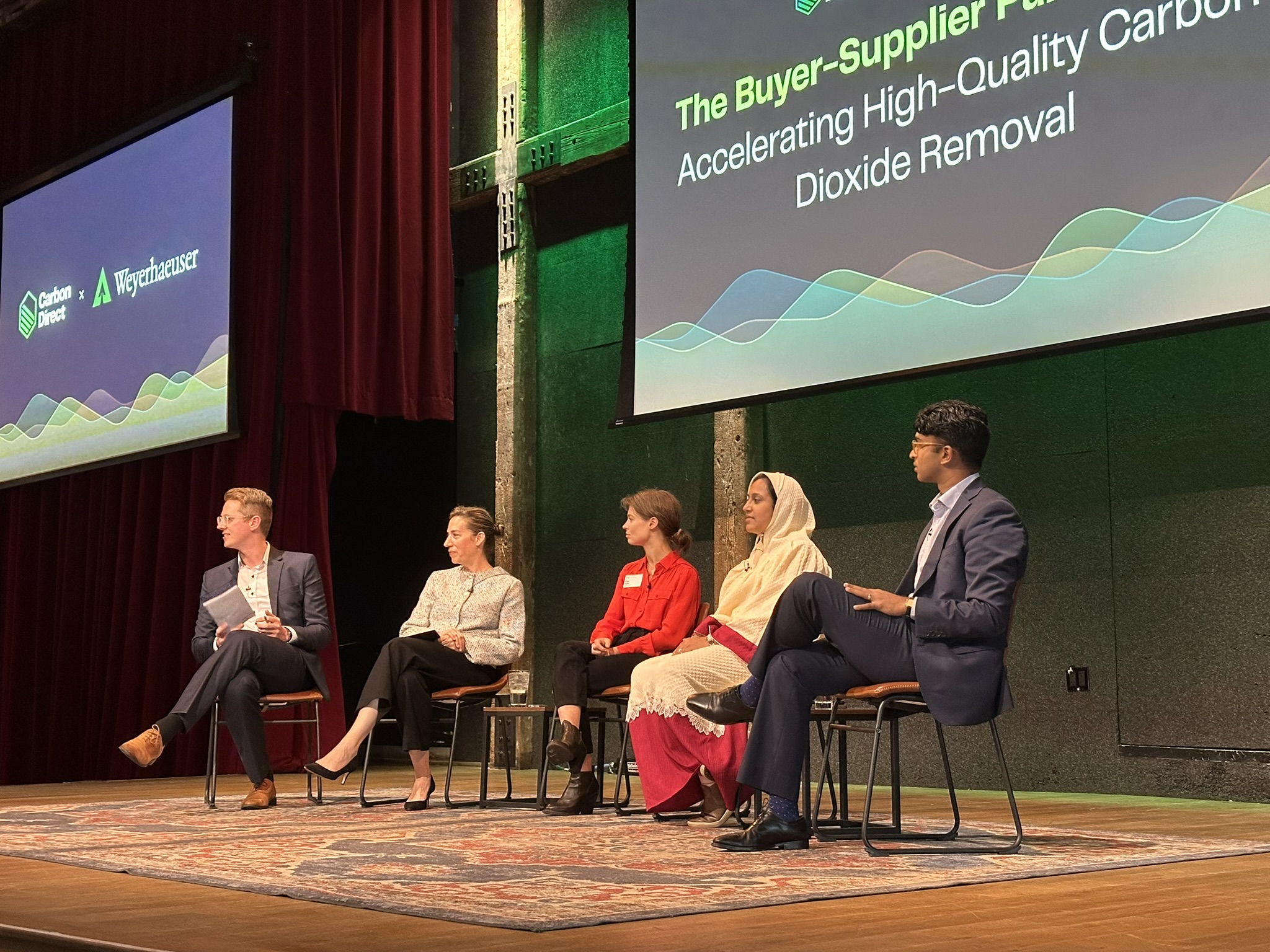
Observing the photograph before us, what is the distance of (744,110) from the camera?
5371 millimetres

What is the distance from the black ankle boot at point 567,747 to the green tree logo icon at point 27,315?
532 cm

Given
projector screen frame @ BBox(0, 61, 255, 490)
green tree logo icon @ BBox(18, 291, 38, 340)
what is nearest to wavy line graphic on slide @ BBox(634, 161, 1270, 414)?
projector screen frame @ BBox(0, 61, 255, 490)

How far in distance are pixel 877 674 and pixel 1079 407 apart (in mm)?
2166

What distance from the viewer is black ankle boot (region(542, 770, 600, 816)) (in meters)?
4.36

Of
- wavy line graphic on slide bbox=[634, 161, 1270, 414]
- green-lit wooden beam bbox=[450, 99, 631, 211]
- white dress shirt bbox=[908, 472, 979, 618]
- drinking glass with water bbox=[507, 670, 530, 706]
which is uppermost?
green-lit wooden beam bbox=[450, 99, 631, 211]

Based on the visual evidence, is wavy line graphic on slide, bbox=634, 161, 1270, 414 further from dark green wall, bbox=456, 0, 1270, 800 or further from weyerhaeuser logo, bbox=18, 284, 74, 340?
weyerhaeuser logo, bbox=18, 284, 74, 340

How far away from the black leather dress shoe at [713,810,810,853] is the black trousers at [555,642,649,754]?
127 centimetres

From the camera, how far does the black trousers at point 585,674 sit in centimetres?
445

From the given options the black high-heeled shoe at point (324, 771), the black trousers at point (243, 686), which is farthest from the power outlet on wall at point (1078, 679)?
the black trousers at point (243, 686)

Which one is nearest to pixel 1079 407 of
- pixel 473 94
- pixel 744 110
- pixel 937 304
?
pixel 937 304

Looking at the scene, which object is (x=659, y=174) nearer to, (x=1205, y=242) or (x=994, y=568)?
(x=1205, y=242)

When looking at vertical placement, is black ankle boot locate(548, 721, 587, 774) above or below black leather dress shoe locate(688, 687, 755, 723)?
below

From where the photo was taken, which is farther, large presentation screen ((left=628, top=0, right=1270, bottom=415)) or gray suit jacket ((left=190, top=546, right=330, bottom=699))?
gray suit jacket ((left=190, top=546, right=330, bottom=699))

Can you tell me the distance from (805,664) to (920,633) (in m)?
0.27
